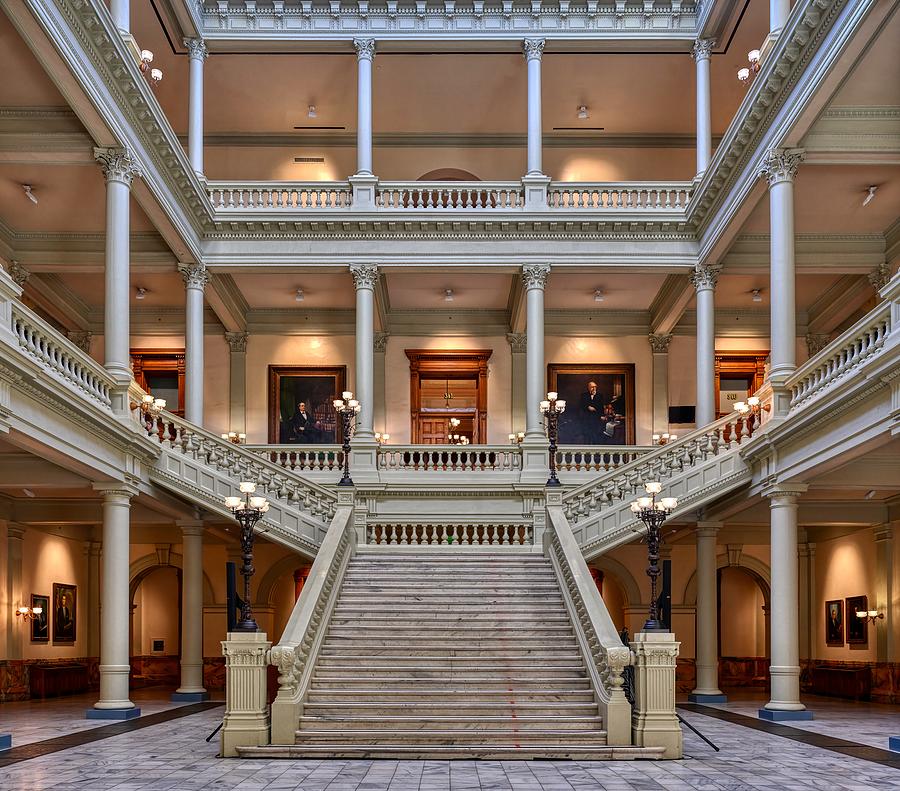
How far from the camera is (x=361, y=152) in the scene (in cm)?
2395

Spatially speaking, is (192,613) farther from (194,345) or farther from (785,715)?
(785,715)

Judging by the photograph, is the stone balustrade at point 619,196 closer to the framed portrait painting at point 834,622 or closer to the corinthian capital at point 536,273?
the corinthian capital at point 536,273

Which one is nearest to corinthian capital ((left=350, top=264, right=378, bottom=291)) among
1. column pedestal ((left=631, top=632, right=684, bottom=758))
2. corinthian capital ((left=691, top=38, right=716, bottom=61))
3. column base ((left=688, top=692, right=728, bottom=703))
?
corinthian capital ((left=691, top=38, right=716, bottom=61))

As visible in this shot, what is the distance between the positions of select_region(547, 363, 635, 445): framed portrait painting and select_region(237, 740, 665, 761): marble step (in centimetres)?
1564

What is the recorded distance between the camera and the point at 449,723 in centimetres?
1380

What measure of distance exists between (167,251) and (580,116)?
10.5 metres

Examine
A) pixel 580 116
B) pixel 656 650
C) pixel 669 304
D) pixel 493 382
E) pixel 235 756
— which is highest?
pixel 580 116

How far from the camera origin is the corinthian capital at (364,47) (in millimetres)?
23781

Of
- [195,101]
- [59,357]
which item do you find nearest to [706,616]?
[59,357]

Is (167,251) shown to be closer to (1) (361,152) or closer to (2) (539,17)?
(1) (361,152)

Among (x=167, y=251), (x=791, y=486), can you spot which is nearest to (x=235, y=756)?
(x=791, y=486)

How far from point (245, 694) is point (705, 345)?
43.7 ft

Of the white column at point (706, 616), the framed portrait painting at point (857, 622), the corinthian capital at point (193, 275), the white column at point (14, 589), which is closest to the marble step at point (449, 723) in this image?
the white column at point (706, 616)

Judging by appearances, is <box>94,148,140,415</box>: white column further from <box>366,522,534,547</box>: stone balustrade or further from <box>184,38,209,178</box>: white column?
<box>366,522,534,547</box>: stone balustrade
